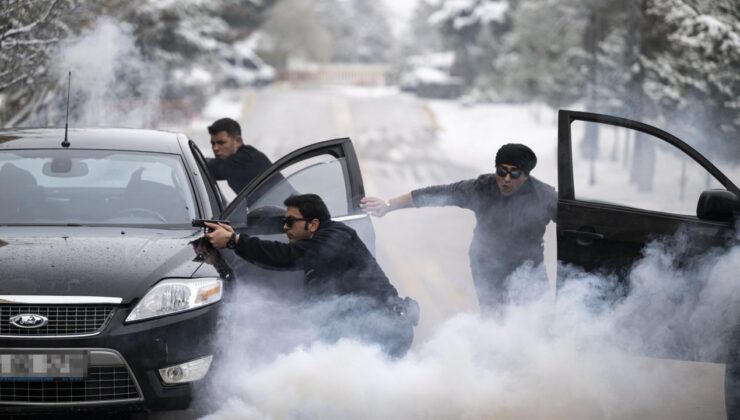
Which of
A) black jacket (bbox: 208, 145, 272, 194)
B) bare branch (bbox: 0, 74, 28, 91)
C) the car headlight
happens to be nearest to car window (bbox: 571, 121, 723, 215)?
bare branch (bbox: 0, 74, 28, 91)

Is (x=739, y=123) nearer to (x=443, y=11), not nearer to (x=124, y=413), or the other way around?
(x=124, y=413)

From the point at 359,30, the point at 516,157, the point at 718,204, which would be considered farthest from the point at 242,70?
the point at 718,204

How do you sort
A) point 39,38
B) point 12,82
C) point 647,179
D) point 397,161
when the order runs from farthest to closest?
1. point 397,161
2. point 647,179
3. point 39,38
4. point 12,82

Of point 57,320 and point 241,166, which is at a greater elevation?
point 241,166

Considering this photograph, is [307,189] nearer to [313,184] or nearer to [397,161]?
[313,184]

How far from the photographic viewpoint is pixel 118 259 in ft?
16.9

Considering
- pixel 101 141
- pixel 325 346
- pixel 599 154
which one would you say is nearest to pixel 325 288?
pixel 325 346

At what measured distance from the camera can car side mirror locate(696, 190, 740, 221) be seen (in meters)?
5.11

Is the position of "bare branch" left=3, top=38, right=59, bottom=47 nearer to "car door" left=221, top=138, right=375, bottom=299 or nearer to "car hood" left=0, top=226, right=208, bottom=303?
"car door" left=221, top=138, right=375, bottom=299

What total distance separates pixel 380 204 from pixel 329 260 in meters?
0.94

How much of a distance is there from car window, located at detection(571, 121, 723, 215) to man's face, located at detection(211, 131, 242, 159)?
9362 mm

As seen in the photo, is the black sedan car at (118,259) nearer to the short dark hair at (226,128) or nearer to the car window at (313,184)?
the car window at (313,184)

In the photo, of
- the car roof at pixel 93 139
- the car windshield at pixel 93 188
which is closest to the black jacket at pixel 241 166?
the car roof at pixel 93 139

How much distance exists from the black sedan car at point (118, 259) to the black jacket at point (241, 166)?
0.98 metres
